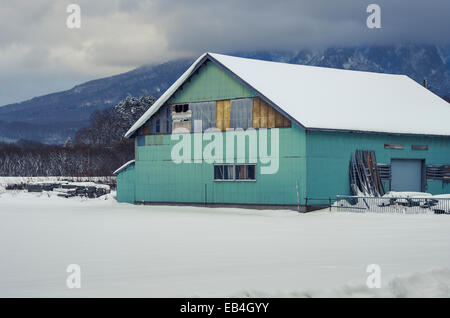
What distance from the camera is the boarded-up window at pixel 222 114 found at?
38.5 metres

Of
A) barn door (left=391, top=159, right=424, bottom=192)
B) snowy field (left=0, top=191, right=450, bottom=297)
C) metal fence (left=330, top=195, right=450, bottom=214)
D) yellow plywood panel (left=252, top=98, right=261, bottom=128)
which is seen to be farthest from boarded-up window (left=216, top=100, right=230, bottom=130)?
snowy field (left=0, top=191, right=450, bottom=297)

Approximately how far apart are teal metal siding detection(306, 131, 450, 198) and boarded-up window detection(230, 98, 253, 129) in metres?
3.84

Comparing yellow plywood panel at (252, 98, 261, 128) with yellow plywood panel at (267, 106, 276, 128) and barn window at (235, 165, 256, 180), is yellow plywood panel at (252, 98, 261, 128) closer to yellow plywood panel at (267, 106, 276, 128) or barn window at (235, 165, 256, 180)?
yellow plywood panel at (267, 106, 276, 128)

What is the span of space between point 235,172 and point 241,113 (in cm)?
292

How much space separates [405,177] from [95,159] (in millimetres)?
65106

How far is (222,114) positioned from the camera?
3878cm

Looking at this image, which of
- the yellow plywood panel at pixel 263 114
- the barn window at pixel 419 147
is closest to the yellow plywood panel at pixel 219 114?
the yellow plywood panel at pixel 263 114

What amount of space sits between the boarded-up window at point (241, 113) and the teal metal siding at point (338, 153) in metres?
3.84

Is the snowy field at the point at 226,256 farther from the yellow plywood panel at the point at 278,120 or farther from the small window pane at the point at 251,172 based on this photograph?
the yellow plywood panel at the point at 278,120

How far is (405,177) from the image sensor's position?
130 ft

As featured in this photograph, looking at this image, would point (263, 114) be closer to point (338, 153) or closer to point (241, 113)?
point (241, 113)

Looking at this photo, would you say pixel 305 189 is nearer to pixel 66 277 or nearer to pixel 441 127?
pixel 441 127
